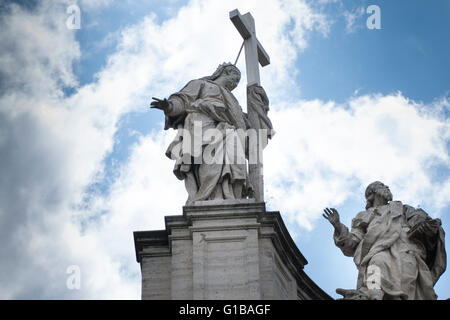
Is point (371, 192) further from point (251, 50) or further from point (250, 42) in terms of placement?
point (250, 42)

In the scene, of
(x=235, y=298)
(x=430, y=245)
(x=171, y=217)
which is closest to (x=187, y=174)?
(x=171, y=217)

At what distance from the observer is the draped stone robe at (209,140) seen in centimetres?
1883

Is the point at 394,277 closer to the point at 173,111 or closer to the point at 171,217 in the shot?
the point at 171,217

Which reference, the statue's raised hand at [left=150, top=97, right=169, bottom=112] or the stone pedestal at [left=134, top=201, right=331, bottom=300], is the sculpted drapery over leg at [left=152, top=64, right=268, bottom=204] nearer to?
the statue's raised hand at [left=150, top=97, right=169, bottom=112]

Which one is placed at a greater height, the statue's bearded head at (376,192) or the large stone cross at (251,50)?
the large stone cross at (251,50)

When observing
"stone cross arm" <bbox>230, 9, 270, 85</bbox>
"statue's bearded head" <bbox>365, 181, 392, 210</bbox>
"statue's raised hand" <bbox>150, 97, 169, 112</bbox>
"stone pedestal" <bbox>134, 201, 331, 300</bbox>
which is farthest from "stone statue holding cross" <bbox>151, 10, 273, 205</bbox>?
"statue's bearded head" <bbox>365, 181, 392, 210</bbox>

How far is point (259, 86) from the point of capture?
21.7 metres

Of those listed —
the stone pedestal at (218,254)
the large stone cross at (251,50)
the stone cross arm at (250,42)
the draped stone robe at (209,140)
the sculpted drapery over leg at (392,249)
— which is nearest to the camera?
the stone pedestal at (218,254)

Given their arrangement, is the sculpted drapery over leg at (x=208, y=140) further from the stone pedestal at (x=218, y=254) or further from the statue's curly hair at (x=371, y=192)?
the statue's curly hair at (x=371, y=192)

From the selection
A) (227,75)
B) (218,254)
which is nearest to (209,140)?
(227,75)

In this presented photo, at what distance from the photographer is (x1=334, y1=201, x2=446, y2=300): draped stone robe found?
17.9 meters

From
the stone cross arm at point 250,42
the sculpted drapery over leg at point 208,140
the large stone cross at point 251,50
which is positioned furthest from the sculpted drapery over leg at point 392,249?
the stone cross arm at point 250,42

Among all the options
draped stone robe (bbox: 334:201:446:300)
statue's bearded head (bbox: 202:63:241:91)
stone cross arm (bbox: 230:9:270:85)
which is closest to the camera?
draped stone robe (bbox: 334:201:446:300)

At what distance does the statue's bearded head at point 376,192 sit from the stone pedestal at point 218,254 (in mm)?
1863
